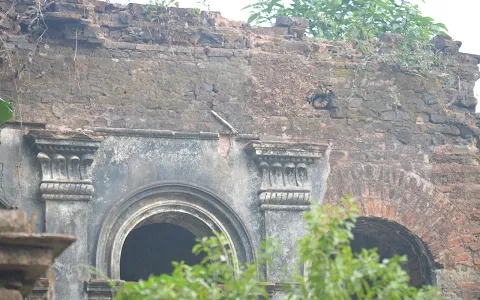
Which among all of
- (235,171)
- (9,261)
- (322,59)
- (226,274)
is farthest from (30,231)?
(322,59)

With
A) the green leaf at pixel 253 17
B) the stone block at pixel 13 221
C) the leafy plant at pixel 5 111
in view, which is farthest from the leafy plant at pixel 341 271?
the green leaf at pixel 253 17

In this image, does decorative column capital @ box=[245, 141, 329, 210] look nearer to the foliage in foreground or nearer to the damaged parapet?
the foliage in foreground

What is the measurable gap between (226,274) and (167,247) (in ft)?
20.3

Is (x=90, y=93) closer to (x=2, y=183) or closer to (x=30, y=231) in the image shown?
(x=2, y=183)

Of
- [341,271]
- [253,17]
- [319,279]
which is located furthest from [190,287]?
[253,17]

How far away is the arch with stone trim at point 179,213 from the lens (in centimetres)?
1106

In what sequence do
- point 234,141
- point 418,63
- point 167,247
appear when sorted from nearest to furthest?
point 234,141, point 418,63, point 167,247

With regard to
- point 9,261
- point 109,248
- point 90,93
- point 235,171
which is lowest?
point 9,261

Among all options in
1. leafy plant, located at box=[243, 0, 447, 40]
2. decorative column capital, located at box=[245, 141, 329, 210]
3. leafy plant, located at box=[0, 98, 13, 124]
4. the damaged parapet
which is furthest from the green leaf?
the damaged parapet

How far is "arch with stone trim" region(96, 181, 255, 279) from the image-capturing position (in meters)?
11.1

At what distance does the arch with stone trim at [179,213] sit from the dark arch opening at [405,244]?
4.27ft

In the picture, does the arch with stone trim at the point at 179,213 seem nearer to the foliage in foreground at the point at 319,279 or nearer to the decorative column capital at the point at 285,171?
the decorative column capital at the point at 285,171

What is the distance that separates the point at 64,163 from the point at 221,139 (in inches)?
60.4

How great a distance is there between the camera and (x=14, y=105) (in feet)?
36.4
